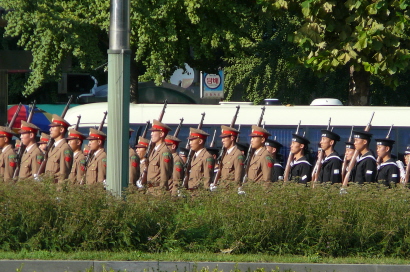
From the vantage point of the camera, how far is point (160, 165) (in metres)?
12.3

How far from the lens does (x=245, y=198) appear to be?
924 cm

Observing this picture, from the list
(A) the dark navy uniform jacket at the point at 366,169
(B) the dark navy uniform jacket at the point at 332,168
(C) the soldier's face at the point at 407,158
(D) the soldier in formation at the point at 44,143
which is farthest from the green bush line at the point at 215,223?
(C) the soldier's face at the point at 407,158

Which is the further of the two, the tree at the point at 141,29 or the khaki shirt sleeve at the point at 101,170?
the tree at the point at 141,29

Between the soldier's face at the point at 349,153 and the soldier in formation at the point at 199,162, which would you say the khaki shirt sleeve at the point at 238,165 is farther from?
the soldier's face at the point at 349,153

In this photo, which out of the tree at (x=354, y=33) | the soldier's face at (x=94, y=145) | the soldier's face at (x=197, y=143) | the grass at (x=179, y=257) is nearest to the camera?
the grass at (x=179, y=257)

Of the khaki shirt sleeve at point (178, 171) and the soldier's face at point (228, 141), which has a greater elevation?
the soldier's face at point (228, 141)

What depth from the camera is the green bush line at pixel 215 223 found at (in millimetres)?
8961

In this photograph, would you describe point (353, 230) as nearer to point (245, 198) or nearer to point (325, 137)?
point (245, 198)

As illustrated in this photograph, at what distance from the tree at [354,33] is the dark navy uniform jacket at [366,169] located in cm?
242

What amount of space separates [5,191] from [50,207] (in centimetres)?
63

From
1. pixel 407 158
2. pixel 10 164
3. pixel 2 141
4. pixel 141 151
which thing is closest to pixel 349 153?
pixel 407 158

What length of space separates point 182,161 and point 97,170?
1.43 m

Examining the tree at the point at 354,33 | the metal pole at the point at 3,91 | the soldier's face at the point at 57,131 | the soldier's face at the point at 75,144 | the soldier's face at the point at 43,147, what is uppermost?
the tree at the point at 354,33

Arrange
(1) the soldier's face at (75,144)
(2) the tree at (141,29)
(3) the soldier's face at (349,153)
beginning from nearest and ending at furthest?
(1) the soldier's face at (75,144) < (3) the soldier's face at (349,153) < (2) the tree at (141,29)
